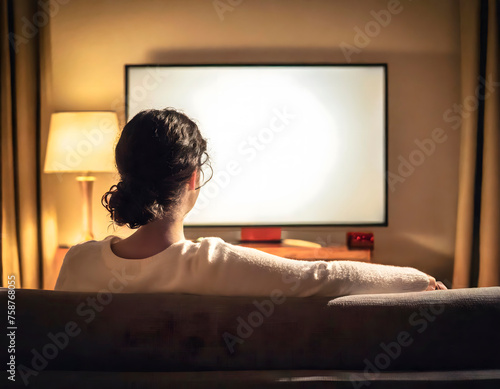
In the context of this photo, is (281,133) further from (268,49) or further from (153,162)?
(153,162)

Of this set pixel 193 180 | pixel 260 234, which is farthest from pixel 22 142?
pixel 193 180

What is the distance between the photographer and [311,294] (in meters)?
0.83

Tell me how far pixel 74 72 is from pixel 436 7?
2.61 metres

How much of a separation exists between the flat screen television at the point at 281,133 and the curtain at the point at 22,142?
638mm

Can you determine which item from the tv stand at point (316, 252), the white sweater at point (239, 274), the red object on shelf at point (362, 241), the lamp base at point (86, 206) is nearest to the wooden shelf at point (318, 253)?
the tv stand at point (316, 252)

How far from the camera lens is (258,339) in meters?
0.74

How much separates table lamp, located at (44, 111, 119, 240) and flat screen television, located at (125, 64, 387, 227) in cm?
41

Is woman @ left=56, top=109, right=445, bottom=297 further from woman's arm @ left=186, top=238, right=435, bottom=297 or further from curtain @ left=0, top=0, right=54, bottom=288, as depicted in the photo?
curtain @ left=0, top=0, right=54, bottom=288

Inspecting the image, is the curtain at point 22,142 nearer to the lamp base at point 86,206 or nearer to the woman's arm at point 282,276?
the lamp base at point 86,206

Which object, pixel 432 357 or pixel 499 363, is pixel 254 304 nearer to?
pixel 432 357

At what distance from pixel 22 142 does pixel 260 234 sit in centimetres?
165

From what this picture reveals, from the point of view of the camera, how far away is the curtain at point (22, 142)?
290 cm

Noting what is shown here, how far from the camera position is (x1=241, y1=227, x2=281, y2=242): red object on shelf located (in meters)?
3.14

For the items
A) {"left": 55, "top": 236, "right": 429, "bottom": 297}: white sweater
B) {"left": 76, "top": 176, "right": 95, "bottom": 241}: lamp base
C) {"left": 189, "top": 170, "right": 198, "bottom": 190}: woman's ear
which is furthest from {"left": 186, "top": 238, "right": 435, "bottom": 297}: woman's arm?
{"left": 76, "top": 176, "right": 95, "bottom": 241}: lamp base
